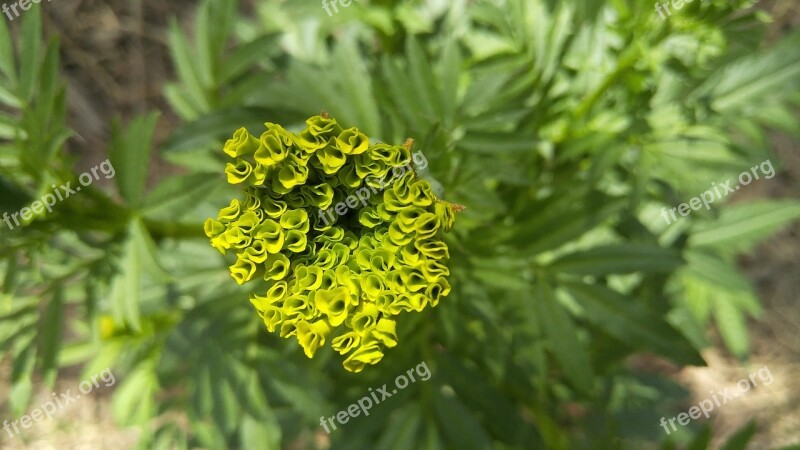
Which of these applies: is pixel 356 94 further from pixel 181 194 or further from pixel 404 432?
pixel 404 432

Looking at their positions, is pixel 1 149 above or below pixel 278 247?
above

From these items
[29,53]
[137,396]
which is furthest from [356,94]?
[137,396]

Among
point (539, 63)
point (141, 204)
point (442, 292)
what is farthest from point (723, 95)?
point (141, 204)

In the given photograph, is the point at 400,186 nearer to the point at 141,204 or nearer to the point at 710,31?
the point at 141,204

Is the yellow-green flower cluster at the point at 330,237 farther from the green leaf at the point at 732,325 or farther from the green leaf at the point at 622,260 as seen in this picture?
the green leaf at the point at 732,325

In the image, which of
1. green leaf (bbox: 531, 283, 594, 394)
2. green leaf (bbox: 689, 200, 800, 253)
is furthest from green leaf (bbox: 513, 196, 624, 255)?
green leaf (bbox: 689, 200, 800, 253)

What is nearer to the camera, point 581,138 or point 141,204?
point 141,204
